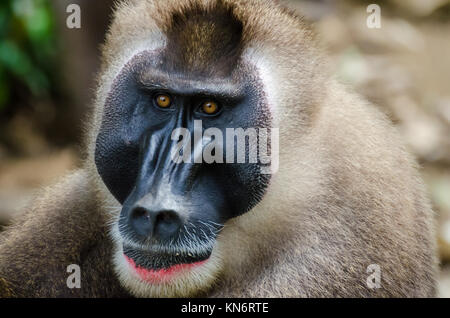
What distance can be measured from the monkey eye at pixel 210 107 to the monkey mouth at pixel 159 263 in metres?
0.83

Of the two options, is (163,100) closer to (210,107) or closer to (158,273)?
(210,107)

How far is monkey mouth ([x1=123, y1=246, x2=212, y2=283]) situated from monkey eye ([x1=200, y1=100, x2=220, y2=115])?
829mm

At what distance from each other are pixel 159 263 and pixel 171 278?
4.5 inches

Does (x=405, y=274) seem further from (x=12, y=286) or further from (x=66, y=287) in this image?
(x=12, y=286)

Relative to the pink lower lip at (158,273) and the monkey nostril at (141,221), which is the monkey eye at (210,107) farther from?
the pink lower lip at (158,273)

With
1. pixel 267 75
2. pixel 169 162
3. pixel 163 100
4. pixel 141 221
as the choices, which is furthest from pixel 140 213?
pixel 267 75

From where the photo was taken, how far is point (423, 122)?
34.3 feet

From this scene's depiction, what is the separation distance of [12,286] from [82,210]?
72cm

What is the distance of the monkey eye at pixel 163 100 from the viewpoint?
A: 446 cm

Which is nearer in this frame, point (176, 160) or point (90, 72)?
point (176, 160)

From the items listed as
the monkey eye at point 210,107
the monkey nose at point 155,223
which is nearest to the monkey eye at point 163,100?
the monkey eye at point 210,107

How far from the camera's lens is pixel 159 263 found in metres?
4.29

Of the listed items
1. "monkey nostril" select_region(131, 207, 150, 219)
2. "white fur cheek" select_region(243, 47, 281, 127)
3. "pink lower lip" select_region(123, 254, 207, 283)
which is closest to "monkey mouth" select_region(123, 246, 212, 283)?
"pink lower lip" select_region(123, 254, 207, 283)

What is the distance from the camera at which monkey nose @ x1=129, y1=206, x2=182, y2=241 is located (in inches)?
160
